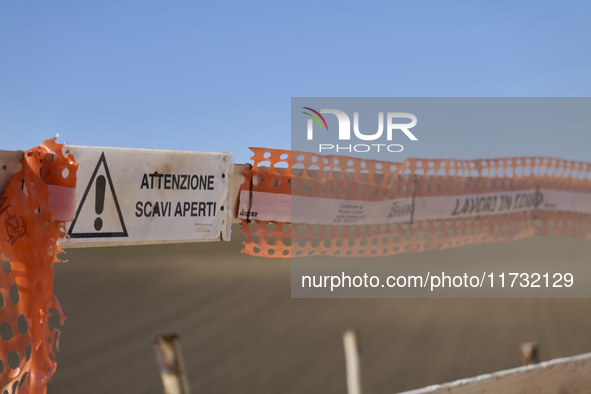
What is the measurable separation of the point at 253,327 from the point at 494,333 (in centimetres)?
379

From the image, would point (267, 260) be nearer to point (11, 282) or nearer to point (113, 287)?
point (113, 287)

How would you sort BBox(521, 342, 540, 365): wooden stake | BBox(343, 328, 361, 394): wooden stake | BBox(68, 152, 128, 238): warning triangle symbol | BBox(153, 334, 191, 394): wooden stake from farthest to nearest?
1. BBox(521, 342, 540, 365): wooden stake
2. BBox(68, 152, 128, 238): warning triangle symbol
3. BBox(343, 328, 361, 394): wooden stake
4. BBox(153, 334, 191, 394): wooden stake

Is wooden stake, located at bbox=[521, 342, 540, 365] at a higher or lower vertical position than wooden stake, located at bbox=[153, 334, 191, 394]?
lower

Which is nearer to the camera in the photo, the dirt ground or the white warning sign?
the white warning sign

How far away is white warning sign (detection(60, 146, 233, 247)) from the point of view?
322cm

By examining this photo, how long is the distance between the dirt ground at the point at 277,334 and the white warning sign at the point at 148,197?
2.94 metres

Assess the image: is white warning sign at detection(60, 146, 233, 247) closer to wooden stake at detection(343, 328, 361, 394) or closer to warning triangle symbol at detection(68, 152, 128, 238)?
warning triangle symbol at detection(68, 152, 128, 238)

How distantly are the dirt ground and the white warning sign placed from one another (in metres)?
2.94

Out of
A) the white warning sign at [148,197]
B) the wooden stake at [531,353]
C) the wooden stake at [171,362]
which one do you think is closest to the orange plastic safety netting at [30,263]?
the white warning sign at [148,197]

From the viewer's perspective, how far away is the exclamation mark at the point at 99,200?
326 cm

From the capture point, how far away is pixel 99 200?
10.7 ft

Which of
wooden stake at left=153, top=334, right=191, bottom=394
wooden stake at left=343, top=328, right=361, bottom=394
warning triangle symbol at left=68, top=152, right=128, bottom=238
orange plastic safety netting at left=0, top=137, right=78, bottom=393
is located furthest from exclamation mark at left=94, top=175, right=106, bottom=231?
wooden stake at left=343, top=328, right=361, bottom=394

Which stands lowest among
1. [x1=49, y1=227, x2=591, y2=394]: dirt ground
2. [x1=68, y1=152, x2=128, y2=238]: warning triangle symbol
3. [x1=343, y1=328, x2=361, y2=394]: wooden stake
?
[x1=49, y1=227, x2=591, y2=394]: dirt ground

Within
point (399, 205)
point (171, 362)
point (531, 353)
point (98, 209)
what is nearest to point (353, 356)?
point (171, 362)
